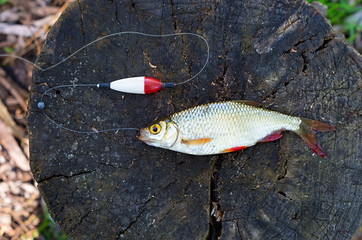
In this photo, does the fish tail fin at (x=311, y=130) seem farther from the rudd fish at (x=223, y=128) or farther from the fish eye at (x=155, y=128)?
the fish eye at (x=155, y=128)

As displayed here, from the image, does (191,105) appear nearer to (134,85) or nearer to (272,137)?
(134,85)

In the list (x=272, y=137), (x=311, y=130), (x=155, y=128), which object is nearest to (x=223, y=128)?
(x=272, y=137)

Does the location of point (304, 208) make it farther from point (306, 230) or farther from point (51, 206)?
point (51, 206)

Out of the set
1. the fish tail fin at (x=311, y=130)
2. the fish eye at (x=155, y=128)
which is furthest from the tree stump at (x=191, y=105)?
the fish eye at (x=155, y=128)

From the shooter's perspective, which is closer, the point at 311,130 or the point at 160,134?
the point at 160,134

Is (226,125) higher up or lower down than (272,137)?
higher up

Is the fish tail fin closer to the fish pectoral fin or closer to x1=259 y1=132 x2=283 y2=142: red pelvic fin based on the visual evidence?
x1=259 y1=132 x2=283 y2=142: red pelvic fin

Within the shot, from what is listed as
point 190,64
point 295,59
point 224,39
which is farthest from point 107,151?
point 295,59

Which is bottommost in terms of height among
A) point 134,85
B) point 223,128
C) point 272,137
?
point 272,137

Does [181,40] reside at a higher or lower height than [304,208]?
higher
